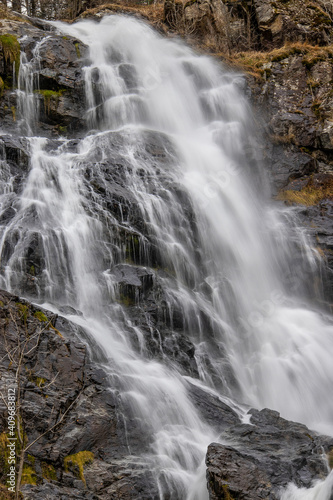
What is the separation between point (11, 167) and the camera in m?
13.8

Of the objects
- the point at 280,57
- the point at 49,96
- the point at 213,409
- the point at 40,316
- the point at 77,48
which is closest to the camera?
the point at 40,316

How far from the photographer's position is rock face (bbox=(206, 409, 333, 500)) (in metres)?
6.49

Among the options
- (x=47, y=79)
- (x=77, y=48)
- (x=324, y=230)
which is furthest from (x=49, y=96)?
(x=324, y=230)

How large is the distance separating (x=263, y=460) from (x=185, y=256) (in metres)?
6.43

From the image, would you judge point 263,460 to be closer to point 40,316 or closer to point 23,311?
point 40,316

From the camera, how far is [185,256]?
12.8 m

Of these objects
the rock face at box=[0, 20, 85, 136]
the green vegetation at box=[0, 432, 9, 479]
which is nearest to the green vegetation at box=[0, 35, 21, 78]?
the rock face at box=[0, 20, 85, 136]

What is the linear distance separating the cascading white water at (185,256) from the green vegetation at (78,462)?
110cm

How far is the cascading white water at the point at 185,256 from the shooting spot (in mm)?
9141

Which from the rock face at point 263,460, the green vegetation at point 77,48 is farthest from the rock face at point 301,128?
the rock face at point 263,460

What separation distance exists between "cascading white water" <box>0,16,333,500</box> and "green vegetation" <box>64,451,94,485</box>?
110cm

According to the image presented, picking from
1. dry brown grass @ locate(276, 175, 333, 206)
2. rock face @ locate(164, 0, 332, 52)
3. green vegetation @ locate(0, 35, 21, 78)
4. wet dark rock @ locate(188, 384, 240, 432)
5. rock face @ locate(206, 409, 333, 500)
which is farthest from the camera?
rock face @ locate(164, 0, 332, 52)

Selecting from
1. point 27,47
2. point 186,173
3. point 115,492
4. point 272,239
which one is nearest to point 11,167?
point 186,173

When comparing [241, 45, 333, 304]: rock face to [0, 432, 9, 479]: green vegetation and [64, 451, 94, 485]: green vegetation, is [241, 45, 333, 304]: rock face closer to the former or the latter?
[64, 451, 94, 485]: green vegetation
